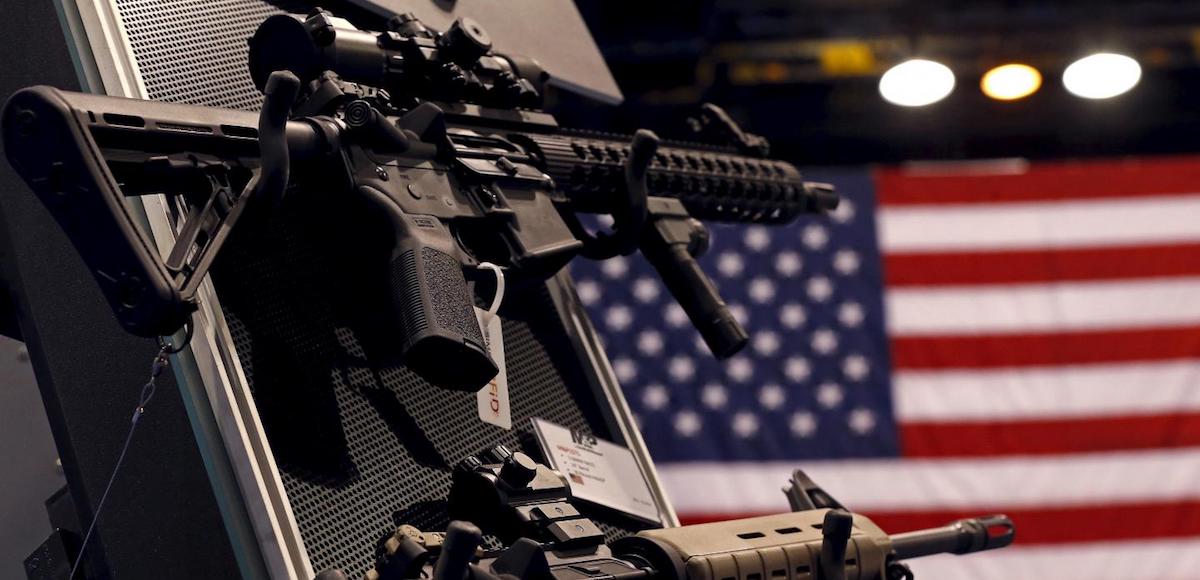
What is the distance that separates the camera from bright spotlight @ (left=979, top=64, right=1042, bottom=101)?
399 centimetres

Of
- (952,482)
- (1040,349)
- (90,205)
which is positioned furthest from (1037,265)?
(90,205)

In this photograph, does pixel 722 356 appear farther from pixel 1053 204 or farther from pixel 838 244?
pixel 1053 204

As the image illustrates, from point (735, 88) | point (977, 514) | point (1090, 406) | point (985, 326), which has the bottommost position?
point (977, 514)

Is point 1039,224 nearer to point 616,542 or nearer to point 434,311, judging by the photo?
point 616,542

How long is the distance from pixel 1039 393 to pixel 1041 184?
534 mm

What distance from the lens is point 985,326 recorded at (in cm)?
316

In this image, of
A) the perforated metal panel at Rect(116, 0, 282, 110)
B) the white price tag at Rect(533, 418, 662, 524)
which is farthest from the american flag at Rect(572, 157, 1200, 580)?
the perforated metal panel at Rect(116, 0, 282, 110)

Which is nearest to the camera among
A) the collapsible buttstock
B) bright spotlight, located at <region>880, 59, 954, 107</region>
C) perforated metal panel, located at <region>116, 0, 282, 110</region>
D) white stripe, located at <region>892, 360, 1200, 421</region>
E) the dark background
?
the collapsible buttstock

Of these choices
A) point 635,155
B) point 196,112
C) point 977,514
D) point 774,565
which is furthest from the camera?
point 977,514

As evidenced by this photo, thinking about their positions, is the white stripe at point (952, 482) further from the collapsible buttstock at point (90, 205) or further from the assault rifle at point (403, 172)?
the collapsible buttstock at point (90, 205)

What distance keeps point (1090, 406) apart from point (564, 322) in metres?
1.87

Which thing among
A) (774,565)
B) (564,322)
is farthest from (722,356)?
(774,565)

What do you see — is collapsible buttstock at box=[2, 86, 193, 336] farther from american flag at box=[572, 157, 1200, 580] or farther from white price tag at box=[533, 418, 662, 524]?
american flag at box=[572, 157, 1200, 580]

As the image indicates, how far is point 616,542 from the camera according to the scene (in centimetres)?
119
